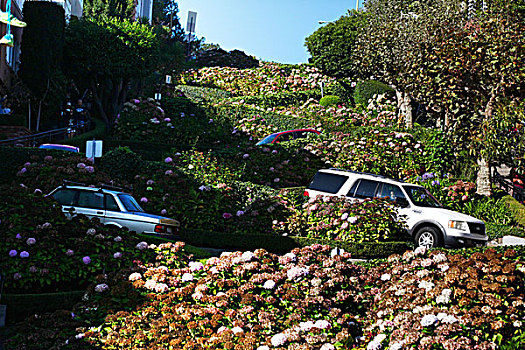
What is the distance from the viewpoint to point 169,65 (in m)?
41.7

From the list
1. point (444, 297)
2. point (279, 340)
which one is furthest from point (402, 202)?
point (279, 340)

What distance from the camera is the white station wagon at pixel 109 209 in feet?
39.2

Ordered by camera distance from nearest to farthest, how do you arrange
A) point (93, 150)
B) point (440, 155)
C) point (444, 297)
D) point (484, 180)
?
1. point (444, 297)
2. point (93, 150)
3. point (484, 180)
4. point (440, 155)

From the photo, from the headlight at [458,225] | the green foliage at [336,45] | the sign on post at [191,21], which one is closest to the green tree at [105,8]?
the green foliage at [336,45]

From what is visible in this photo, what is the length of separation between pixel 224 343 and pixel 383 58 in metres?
27.7

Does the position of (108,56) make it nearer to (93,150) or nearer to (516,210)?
(93,150)

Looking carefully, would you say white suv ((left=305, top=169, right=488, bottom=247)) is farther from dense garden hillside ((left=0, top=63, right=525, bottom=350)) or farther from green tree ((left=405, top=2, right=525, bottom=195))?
green tree ((left=405, top=2, right=525, bottom=195))

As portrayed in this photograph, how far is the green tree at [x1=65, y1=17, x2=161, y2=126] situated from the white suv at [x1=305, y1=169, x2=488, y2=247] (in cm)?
1773

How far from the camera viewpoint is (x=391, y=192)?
15.0m

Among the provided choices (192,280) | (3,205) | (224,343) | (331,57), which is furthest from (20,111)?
(331,57)

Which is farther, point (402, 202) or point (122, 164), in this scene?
point (122, 164)

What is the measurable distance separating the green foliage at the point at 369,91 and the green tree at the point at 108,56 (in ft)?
49.6

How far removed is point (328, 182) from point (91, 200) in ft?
20.4

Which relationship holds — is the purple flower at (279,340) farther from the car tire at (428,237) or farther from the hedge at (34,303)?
the car tire at (428,237)
